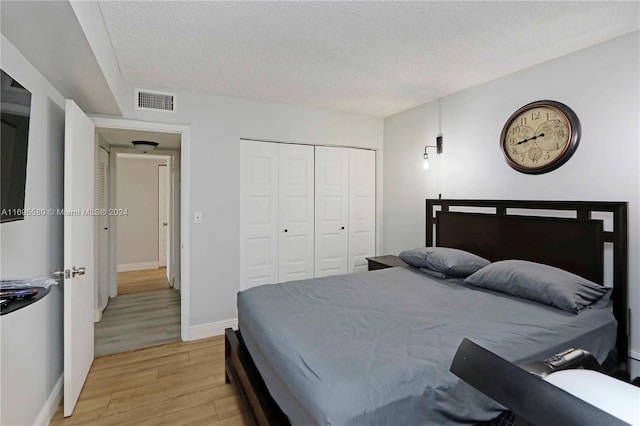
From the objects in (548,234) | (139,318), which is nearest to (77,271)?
(139,318)

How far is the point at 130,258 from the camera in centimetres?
626

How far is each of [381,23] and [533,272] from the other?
6.25 ft

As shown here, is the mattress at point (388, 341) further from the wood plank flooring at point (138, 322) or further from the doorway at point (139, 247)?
the doorway at point (139, 247)

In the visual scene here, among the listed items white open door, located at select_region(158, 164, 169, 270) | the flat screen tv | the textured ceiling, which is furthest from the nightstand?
white open door, located at select_region(158, 164, 169, 270)

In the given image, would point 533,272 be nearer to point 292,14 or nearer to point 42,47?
point 292,14

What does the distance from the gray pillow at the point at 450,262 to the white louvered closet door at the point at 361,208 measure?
1.30 meters

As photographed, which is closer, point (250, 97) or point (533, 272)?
point (533, 272)

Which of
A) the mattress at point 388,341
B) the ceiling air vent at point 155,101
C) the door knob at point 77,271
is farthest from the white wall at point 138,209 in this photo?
the mattress at point 388,341

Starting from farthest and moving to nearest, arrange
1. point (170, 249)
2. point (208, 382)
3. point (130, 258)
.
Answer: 1. point (130, 258)
2. point (170, 249)
3. point (208, 382)

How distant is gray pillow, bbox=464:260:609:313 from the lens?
77.5 inches

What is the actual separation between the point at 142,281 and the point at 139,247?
113 cm

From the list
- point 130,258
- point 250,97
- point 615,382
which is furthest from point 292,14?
point 130,258

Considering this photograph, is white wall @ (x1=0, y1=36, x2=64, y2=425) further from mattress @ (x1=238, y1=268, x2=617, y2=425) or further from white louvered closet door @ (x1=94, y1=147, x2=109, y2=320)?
white louvered closet door @ (x1=94, y1=147, x2=109, y2=320)

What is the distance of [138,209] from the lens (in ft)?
20.8
